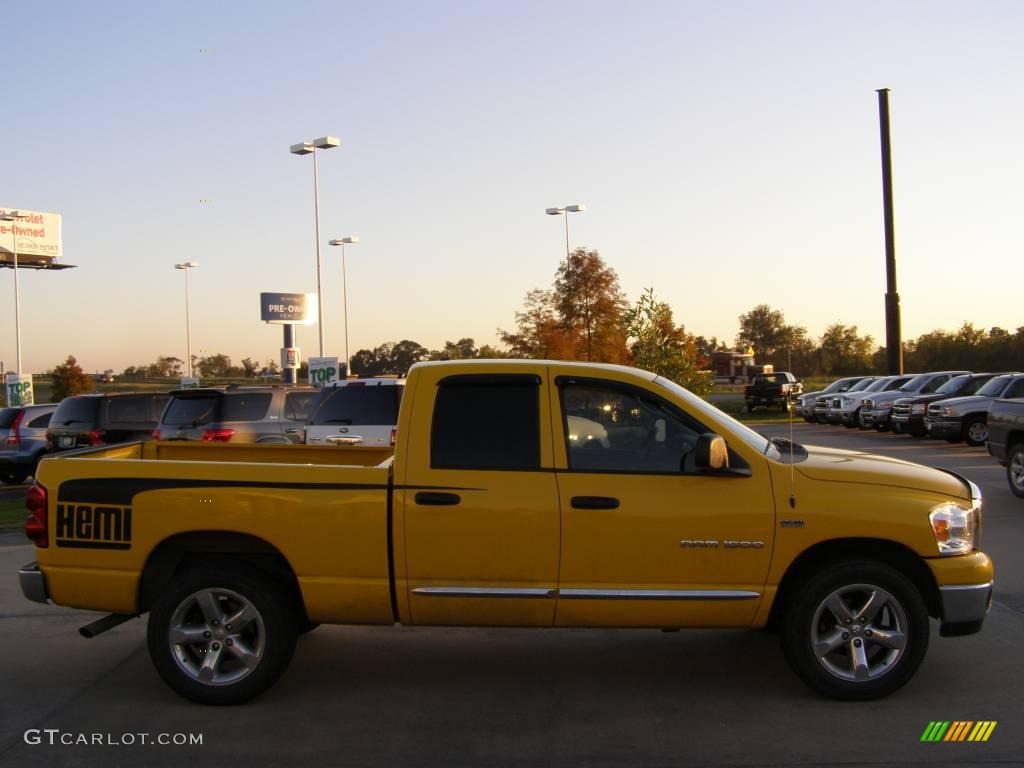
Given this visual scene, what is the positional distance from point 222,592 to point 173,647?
411mm

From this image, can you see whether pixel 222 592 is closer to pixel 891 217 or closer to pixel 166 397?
pixel 166 397

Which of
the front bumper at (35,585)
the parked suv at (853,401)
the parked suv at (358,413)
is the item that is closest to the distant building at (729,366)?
the parked suv at (853,401)

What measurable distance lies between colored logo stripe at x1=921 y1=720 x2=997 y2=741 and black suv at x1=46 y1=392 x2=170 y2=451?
14957mm

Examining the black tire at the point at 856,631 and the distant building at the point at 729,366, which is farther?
the distant building at the point at 729,366

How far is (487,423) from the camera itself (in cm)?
590

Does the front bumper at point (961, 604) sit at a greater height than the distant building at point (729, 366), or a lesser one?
lesser

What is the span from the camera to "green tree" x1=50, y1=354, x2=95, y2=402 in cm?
4884

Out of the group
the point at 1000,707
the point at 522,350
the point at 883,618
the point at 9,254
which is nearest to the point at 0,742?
the point at 883,618

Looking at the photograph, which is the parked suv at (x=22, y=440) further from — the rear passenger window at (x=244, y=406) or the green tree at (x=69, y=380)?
the green tree at (x=69, y=380)

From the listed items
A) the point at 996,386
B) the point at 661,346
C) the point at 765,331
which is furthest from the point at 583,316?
the point at 765,331

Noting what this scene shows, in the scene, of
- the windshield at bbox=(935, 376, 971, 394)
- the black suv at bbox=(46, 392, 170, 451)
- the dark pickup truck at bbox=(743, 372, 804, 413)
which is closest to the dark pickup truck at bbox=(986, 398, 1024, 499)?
the windshield at bbox=(935, 376, 971, 394)

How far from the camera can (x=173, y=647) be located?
5.83 m

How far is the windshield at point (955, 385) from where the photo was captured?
2662 cm

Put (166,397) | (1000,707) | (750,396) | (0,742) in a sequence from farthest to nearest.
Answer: (750,396) < (166,397) < (1000,707) < (0,742)
